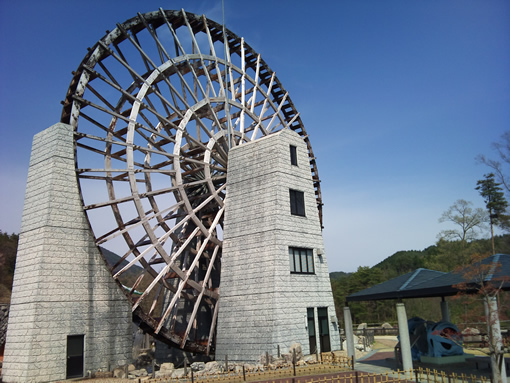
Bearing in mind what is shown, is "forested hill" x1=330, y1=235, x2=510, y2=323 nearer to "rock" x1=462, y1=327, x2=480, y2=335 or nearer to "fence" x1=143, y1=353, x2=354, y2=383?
"rock" x1=462, y1=327, x2=480, y2=335

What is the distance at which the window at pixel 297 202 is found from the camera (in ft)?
71.5

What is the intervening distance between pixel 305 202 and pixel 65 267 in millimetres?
11298

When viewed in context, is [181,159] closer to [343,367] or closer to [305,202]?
[305,202]

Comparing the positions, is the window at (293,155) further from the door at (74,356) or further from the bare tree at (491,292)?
the door at (74,356)

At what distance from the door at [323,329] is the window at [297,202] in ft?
15.4

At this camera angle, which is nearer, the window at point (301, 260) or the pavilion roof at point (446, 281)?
the pavilion roof at point (446, 281)

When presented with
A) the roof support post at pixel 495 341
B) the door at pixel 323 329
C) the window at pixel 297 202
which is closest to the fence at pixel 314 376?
the roof support post at pixel 495 341

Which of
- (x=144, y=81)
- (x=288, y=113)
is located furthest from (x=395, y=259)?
(x=144, y=81)

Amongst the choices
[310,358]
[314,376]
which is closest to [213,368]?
[310,358]

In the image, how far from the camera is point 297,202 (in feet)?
72.6

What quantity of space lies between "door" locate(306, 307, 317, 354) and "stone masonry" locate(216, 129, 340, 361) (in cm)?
25

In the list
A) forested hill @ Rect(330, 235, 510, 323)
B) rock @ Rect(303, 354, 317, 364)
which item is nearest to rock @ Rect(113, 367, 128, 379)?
rock @ Rect(303, 354, 317, 364)

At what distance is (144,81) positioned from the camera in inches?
866

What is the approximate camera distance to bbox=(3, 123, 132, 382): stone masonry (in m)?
16.2
